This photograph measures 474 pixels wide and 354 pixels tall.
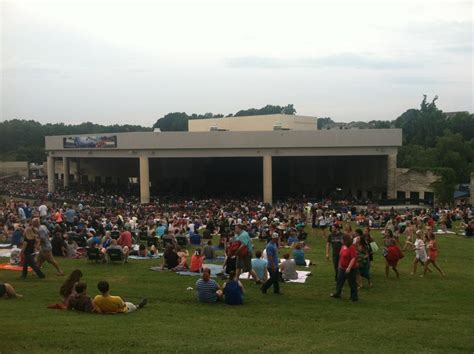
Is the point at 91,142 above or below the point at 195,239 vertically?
above

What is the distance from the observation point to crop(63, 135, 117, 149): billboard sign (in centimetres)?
5416

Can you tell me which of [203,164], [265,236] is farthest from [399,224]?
[203,164]

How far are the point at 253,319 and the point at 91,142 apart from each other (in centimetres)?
4896

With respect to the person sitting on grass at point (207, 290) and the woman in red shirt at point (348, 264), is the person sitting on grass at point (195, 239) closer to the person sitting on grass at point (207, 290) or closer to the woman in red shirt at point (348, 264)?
the person sitting on grass at point (207, 290)

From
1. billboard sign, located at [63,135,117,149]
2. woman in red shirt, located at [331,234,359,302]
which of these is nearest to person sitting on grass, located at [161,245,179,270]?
woman in red shirt, located at [331,234,359,302]

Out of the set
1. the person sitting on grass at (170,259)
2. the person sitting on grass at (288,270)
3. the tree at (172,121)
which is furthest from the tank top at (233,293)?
the tree at (172,121)

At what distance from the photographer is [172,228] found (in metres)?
22.4

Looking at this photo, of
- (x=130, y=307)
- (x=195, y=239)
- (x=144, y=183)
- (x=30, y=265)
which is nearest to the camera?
(x=130, y=307)

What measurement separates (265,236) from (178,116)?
14162 centimetres

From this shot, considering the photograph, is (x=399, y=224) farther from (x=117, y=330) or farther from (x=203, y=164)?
(x=203, y=164)

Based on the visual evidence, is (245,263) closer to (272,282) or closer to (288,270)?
(272,282)

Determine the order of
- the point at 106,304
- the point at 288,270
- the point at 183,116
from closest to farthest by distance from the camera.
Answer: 1. the point at 106,304
2. the point at 288,270
3. the point at 183,116

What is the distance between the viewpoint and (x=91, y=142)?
56.2 m

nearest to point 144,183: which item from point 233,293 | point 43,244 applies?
point 43,244
